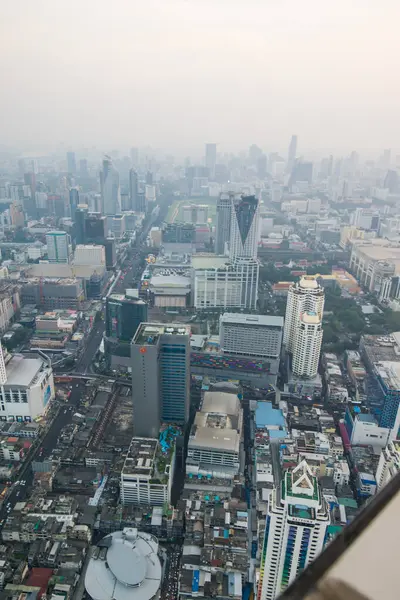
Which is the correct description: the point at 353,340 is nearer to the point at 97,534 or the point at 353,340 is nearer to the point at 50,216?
the point at 97,534

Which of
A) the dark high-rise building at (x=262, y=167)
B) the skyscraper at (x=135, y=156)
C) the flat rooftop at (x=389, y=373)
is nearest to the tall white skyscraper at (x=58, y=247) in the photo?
the flat rooftop at (x=389, y=373)

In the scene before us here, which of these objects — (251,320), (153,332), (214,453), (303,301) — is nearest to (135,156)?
(251,320)

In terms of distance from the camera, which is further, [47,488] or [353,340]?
[353,340]

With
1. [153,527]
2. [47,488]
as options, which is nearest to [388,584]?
[153,527]

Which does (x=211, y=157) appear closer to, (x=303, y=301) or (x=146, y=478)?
(x=303, y=301)

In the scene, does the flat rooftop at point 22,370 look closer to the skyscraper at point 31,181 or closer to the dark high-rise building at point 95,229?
the dark high-rise building at point 95,229

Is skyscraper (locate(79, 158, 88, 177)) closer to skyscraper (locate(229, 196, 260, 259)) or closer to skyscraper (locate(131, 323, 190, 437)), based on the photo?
skyscraper (locate(229, 196, 260, 259))
